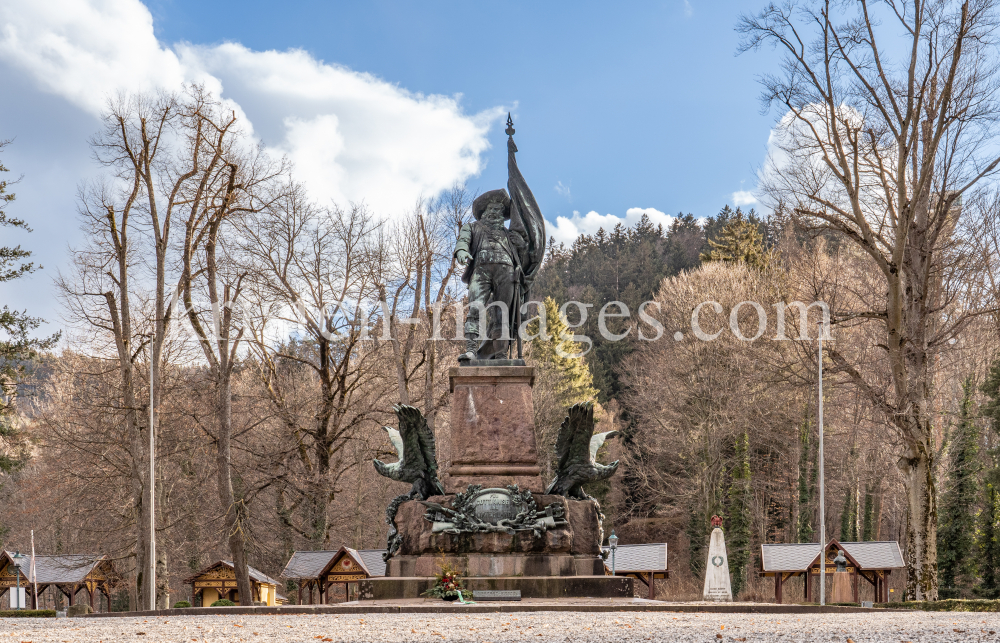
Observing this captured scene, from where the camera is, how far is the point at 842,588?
32.2m

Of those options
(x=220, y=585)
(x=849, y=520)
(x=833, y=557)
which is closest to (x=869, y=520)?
(x=849, y=520)

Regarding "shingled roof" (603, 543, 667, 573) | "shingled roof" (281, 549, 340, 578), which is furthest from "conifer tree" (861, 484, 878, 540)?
"shingled roof" (281, 549, 340, 578)

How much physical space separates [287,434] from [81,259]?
7436mm

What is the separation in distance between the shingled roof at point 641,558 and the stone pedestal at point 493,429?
16.6 meters

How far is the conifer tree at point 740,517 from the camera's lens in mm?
37331

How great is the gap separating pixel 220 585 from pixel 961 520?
2341cm

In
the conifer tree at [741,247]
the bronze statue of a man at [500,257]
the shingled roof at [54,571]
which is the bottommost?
the shingled roof at [54,571]

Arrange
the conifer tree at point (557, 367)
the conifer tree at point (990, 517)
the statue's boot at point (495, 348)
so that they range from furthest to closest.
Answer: the conifer tree at point (557, 367) → the conifer tree at point (990, 517) → the statue's boot at point (495, 348)

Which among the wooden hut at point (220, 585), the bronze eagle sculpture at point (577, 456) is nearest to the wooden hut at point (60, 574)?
the wooden hut at point (220, 585)

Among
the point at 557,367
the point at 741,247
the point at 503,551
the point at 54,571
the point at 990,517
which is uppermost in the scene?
the point at 741,247

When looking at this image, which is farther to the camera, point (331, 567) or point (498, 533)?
point (331, 567)

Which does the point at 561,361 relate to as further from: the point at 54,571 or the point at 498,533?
the point at 498,533

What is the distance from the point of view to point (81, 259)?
24281 mm

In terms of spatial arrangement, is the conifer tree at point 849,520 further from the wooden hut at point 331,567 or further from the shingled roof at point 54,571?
the shingled roof at point 54,571
